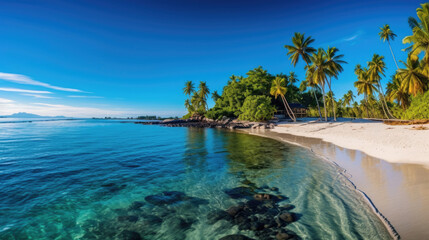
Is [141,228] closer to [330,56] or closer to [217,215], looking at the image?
[217,215]

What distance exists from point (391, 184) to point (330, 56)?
37.0 metres

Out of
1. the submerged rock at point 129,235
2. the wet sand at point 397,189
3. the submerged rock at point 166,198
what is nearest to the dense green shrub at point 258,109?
the wet sand at point 397,189

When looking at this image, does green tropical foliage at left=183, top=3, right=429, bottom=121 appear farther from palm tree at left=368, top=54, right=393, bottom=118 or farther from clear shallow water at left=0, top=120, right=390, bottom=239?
clear shallow water at left=0, top=120, right=390, bottom=239

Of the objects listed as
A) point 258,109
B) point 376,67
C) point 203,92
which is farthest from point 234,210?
point 203,92

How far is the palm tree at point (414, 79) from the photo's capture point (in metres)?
27.6

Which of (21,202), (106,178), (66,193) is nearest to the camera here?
(21,202)

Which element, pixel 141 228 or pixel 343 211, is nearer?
pixel 141 228

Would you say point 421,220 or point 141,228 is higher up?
point 421,220

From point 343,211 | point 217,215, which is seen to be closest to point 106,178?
point 217,215

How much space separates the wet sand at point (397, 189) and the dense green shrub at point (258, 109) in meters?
34.0

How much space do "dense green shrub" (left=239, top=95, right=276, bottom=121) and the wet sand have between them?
34.0m

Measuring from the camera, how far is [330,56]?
3684 centimetres

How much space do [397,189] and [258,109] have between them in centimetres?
3904

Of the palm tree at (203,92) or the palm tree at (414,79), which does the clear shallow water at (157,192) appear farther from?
the palm tree at (203,92)
